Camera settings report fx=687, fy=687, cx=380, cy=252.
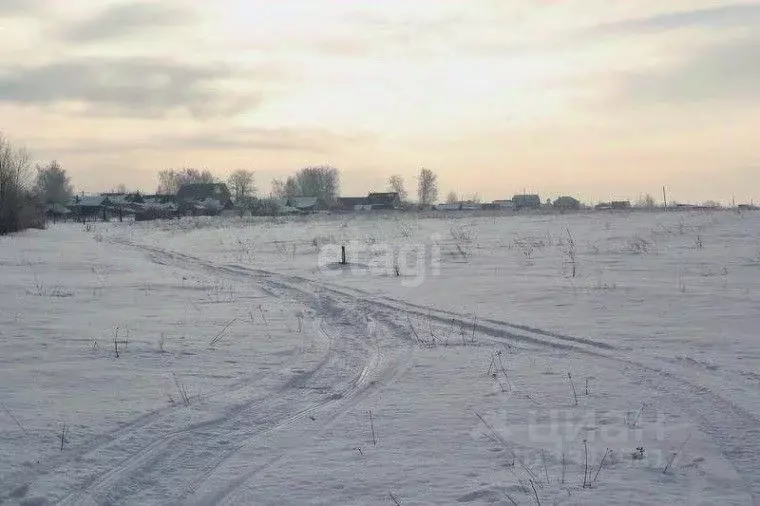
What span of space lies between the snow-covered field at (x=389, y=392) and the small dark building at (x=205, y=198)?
93.1 metres

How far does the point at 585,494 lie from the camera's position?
4457mm

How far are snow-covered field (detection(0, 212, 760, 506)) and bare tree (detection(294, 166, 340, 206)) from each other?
442 ft

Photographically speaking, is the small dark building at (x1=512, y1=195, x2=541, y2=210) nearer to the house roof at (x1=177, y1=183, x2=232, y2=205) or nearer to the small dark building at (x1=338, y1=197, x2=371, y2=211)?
the small dark building at (x1=338, y1=197, x2=371, y2=211)

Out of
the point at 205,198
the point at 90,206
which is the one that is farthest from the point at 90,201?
the point at 205,198

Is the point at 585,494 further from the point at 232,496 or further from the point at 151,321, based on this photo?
the point at 151,321

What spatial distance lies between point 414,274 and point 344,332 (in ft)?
24.2

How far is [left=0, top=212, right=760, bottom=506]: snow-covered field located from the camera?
4730 mm

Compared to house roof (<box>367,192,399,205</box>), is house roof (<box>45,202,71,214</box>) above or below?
below

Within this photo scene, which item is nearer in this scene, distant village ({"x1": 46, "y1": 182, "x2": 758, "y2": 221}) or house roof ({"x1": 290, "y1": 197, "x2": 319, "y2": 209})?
distant village ({"x1": 46, "y1": 182, "x2": 758, "y2": 221})

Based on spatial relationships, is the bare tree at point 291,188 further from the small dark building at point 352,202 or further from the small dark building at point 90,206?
the small dark building at point 90,206

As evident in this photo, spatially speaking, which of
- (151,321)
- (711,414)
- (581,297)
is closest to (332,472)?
(711,414)

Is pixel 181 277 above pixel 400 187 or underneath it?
underneath

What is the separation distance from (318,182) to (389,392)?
144587 mm

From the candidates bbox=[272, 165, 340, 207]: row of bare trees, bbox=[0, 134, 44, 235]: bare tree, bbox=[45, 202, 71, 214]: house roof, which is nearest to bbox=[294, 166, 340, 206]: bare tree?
bbox=[272, 165, 340, 207]: row of bare trees
